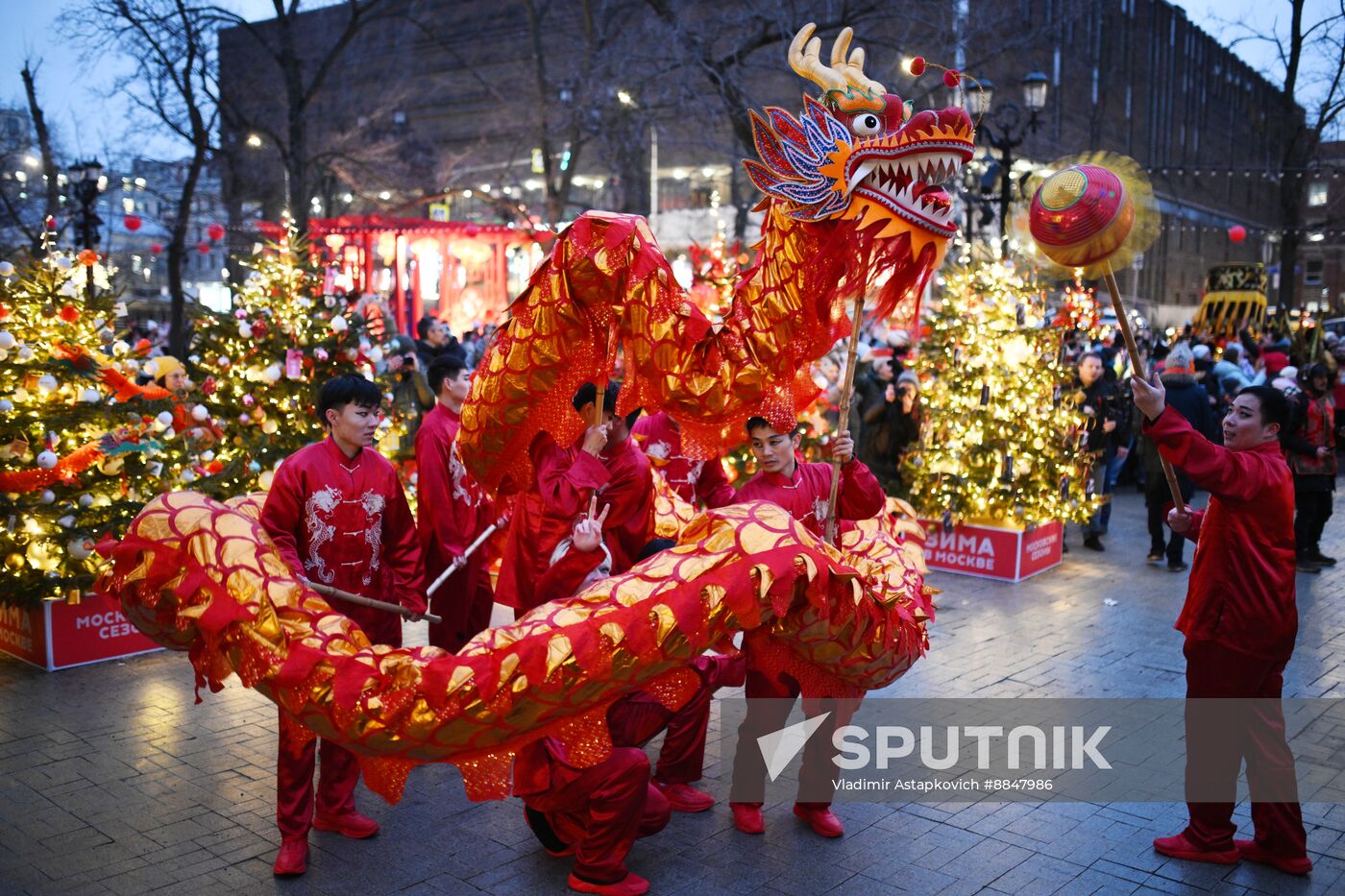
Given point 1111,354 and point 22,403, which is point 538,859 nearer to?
point 22,403

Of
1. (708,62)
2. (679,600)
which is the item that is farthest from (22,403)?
(708,62)

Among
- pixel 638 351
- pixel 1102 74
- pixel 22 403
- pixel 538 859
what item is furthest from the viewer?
pixel 1102 74

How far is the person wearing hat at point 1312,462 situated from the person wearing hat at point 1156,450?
0.69 meters

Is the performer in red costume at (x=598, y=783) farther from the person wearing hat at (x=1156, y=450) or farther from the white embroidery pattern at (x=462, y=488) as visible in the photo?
the person wearing hat at (x=1156, y=450)

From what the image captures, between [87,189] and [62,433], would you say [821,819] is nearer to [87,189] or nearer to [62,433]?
[62,433]

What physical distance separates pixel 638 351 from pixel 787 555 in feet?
2.73

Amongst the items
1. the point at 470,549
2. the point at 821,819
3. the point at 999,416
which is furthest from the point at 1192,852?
the point at 999,416

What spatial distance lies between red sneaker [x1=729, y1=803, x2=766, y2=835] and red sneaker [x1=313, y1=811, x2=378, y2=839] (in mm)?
1479

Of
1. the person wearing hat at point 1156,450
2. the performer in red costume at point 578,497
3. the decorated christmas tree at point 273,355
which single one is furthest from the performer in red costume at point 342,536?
the person wearing hat at point 1156,450

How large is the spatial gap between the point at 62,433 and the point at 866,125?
5.17 metres

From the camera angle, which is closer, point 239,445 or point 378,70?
point 239,445

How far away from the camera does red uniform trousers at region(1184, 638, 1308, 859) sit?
163 inches

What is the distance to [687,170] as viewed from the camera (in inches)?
1358

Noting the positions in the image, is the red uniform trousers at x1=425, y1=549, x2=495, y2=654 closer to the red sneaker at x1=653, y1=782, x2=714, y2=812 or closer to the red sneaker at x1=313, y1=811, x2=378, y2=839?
the red sneaker at x1=313, y1=811, x2=378, y2=839
